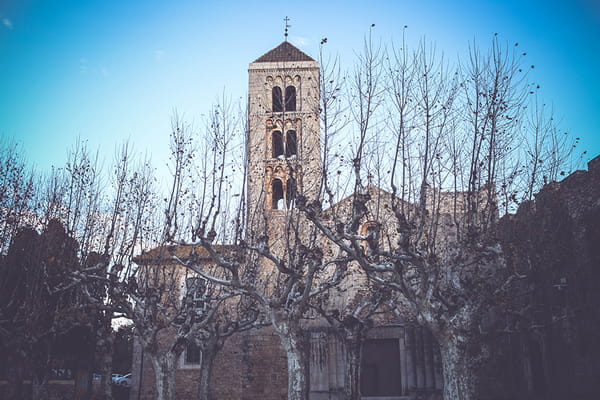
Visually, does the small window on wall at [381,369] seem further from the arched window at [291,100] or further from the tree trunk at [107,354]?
the arched window at [291,100]

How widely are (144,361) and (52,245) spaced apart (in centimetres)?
702

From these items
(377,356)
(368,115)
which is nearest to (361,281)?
(377,356)

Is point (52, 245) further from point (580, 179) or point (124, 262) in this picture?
point (580, 179)

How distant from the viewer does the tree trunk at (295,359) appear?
9.86 metres

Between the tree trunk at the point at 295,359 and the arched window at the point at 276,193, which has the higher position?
the arched window at the point at 276,193

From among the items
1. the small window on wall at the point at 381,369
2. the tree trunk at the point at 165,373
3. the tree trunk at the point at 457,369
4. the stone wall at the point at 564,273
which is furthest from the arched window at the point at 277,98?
the tree trunk at the point at 457,369

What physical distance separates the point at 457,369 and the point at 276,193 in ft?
48.5

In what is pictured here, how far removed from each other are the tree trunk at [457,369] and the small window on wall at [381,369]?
9.08 metres

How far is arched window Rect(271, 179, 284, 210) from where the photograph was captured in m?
22.6

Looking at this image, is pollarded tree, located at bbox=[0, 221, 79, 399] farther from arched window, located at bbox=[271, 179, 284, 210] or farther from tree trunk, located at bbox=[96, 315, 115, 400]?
arched window, located at bbox=[271, 179, 284, 210]

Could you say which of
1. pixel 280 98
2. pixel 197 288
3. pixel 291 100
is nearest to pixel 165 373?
pixel 197 288

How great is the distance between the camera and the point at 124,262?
14.6m

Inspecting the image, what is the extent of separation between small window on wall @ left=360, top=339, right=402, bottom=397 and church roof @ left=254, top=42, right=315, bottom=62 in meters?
13.2

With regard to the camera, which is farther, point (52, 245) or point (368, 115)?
point (52, 245)
